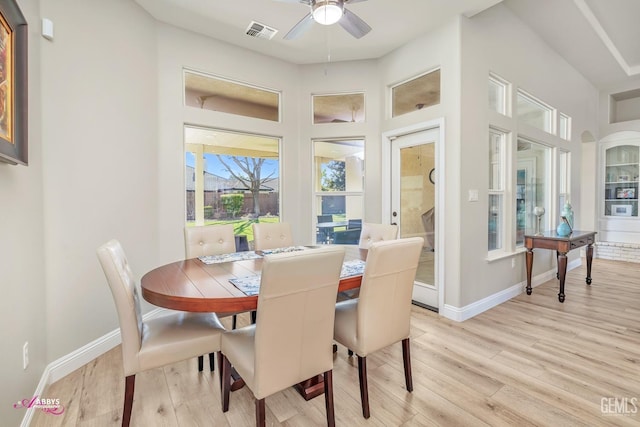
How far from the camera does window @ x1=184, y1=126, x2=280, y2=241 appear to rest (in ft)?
11.2

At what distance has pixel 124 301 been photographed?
1479 mm

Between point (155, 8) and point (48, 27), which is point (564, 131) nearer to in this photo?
point (155, 8)

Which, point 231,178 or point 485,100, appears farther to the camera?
point 231,178

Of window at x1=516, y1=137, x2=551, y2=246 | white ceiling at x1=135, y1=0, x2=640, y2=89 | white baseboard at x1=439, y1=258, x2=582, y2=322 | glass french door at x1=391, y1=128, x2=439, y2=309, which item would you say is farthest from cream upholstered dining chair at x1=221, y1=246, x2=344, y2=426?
window at x1=516, y1=137, x2=551, y2=246

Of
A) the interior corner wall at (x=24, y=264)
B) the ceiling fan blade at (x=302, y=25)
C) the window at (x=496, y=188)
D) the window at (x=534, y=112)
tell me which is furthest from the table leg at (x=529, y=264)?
the interior corner wall at (x=24, y=264)

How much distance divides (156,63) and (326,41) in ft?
6.11

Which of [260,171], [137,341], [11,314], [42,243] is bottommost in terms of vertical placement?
[137,341]

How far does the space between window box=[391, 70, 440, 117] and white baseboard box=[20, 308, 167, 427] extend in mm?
3826

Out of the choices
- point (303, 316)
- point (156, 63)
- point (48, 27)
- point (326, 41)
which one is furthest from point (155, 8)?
point (303, 316)

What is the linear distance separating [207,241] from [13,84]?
61.7 inches

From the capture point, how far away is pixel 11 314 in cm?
154
